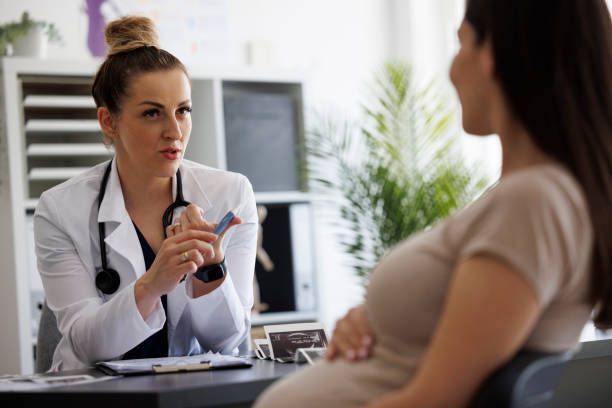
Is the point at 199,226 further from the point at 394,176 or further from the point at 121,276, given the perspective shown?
the point at 394,176

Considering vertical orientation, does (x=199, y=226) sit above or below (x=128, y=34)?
below

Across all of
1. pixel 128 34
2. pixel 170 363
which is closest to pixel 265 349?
pixel 170 363

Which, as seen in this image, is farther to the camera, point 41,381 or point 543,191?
point 41,381

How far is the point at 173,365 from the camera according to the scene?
162cm

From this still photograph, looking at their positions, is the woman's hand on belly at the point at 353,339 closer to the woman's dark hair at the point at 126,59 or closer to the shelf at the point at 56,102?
the woman's dark hair at the point at 126,59

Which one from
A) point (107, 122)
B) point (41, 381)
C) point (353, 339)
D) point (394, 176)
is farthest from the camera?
point (394, 176)

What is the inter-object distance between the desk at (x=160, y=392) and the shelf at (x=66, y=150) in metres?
2.11

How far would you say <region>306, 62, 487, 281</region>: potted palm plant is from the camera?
13.1 ft

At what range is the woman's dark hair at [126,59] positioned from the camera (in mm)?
2201

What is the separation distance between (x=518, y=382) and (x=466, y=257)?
0.14 metres

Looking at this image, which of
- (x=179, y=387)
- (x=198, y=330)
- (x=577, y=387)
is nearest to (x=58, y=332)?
(x=198, y=330)

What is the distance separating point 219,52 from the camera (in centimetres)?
439

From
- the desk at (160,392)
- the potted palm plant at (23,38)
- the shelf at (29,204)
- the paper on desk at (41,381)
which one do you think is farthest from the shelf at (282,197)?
the desk at (160,392)

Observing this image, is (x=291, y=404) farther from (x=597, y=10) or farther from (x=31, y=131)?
(x=31, y=131)
